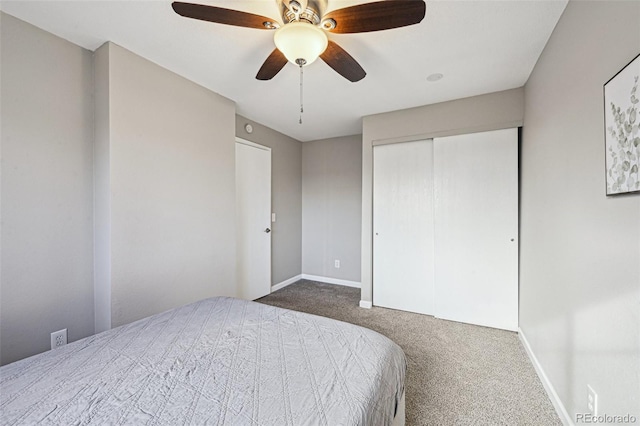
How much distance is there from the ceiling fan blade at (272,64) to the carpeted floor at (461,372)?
2.36m

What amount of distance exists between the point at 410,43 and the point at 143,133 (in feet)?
7.10

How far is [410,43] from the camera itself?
6.29 ft

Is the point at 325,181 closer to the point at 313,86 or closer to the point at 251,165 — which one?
the point at 251,165

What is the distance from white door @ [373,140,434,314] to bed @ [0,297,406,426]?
193 centimetres

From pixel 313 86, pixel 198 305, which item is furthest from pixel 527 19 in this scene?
pixel 198 305

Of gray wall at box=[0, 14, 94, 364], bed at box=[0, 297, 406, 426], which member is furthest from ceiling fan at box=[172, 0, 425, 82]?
bed at box=[0, 297, 406, 426]

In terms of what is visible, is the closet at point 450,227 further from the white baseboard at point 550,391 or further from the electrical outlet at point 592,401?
the electrical outlet at point 592,401

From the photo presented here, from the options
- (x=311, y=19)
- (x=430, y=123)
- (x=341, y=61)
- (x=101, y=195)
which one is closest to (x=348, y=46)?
(x=341, y=61)

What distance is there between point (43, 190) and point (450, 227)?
349cm

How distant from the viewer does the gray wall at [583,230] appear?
104 cm

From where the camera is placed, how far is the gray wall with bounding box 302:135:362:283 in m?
4.25

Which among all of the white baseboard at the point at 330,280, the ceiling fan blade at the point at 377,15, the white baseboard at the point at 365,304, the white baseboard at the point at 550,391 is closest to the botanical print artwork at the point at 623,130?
the ceiling fan blade at the point at 377,15

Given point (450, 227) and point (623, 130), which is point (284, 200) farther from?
point (623, 130)

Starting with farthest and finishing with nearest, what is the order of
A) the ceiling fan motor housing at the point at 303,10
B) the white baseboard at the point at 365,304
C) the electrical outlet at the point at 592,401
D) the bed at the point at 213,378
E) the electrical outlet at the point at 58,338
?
the white baseboard at the point at 365,304 < the electrical outlet at the point at 58,338 < the ceiling fan motor housing at the point at 303,10 < the electrical outlet at the point at 592,401 < the bed at the point at 213,378
